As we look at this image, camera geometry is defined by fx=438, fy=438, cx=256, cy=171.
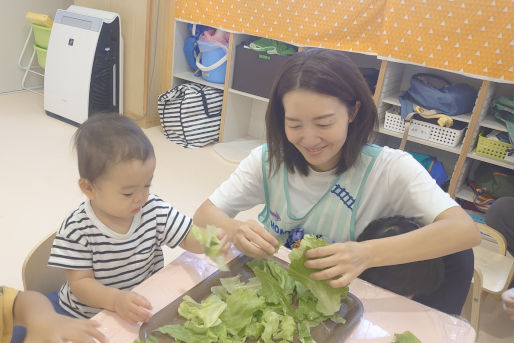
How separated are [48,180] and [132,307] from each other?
2367 millimetres

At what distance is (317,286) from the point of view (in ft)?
3.28

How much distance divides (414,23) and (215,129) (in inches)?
75.6

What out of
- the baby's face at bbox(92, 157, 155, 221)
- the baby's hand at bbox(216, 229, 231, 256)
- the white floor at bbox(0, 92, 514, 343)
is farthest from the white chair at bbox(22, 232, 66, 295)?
the white floor at bbox(0, 92, 514, 343)

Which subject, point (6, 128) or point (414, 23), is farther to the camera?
point (6, 128)

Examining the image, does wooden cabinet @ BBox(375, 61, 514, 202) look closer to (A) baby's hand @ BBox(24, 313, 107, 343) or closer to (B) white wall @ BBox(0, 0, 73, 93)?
(A) baby's hand @ BBox(24, 313, 107, 343)

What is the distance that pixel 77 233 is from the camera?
1.14 metres

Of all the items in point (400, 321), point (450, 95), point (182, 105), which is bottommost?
point (182, 105)

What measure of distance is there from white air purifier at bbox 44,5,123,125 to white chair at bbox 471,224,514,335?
9.79 ft

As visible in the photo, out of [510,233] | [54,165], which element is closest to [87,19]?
[54,165]

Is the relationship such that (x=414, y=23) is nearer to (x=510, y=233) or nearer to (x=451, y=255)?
(x=510, y=233)

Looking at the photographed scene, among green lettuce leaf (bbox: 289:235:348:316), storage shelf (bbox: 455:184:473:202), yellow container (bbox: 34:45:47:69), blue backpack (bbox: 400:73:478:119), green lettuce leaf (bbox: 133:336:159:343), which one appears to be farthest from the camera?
yellow container (bbox: 34:45:47:69)

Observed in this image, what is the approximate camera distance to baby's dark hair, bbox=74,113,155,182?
108 centimetres

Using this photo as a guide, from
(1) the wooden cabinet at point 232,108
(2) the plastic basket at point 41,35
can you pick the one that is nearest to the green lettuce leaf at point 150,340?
(1) the wooden cabinet at point 232,108

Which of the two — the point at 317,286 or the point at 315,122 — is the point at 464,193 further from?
the point at 317,286
